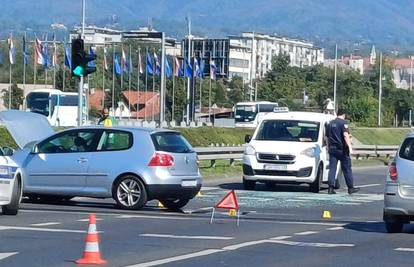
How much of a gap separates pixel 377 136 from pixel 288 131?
159ft

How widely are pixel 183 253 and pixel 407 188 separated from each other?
4157 millimetres

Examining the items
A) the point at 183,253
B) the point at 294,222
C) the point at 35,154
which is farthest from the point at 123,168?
the point at 183,253

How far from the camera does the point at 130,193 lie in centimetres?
2028

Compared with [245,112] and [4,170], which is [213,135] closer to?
[245,112]

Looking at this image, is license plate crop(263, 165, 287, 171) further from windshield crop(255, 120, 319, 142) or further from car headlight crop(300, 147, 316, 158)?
windshield crop(255, 120, 319, 142)

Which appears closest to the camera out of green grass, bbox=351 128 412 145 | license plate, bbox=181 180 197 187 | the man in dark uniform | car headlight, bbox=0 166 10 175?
car headlight, bbox=0 166 10 175

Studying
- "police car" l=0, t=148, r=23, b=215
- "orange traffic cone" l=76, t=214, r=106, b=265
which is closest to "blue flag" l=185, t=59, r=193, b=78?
"police car" l=0, t=148, r=23, b=215

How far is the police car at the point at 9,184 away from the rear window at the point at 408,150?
612 cm

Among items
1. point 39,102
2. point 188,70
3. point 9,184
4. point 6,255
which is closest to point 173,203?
point 9,184

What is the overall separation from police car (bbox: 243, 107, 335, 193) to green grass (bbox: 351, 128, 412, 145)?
41847 mm

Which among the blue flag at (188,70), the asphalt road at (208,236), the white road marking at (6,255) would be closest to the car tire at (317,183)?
the asphalt road at (208,236)

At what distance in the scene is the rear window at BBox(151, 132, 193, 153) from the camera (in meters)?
20.5

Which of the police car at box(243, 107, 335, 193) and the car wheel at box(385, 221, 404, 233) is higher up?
the police car at box(243, 107, 335, 193)

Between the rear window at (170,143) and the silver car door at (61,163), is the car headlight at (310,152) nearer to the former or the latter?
the rear window at (170,143)
